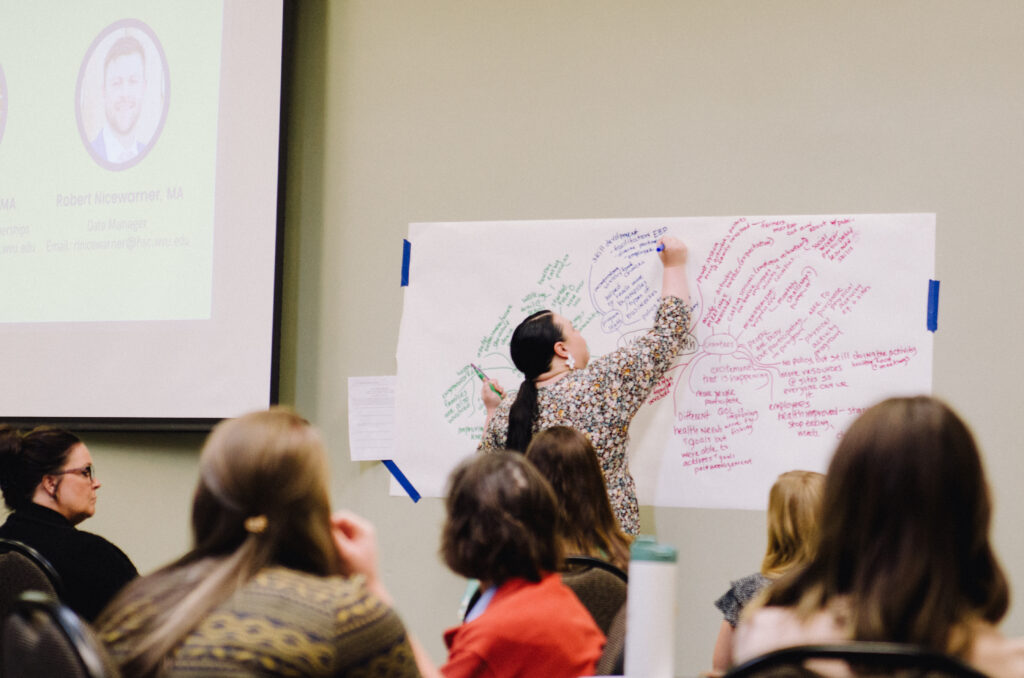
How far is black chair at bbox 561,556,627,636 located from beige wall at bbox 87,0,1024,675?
1.20 m

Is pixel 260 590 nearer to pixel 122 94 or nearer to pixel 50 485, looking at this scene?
pixel 50 485

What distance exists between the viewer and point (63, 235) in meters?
3.69

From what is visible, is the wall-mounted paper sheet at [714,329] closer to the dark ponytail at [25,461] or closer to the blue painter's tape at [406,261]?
the blue painter's tape at [406,261]

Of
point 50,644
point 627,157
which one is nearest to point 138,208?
point 627,157

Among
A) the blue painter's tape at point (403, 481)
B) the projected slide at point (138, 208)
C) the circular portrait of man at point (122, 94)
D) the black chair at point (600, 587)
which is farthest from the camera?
the circular portrait of man at point (122, 94)

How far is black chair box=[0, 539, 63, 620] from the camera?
189 cm

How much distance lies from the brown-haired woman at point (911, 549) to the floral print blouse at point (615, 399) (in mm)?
1602

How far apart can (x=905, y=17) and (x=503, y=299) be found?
1452 millimetres

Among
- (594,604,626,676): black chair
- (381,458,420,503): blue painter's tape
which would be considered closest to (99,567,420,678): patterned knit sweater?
(594,604,626,676): black chair

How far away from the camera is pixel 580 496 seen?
2.25m

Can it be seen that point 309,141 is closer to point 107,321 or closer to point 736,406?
point 107,321

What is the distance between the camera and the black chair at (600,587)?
5.99 feet

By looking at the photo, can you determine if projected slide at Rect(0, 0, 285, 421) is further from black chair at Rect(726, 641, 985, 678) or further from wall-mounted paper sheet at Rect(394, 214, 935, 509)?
black chair at Rect(726, 641, 985, 678)

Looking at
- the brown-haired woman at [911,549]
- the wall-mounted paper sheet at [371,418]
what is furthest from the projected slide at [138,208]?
the brown-haired woman at [911,549]
